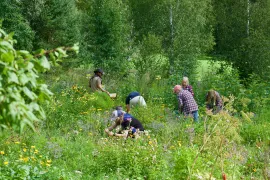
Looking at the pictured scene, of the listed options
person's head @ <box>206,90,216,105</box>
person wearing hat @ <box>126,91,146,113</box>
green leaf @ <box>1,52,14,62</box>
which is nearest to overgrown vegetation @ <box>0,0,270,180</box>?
green leaf @ <box>1,52,14,62</box>

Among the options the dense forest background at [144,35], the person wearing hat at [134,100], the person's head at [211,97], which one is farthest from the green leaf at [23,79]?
the dense forest background at [144,35]

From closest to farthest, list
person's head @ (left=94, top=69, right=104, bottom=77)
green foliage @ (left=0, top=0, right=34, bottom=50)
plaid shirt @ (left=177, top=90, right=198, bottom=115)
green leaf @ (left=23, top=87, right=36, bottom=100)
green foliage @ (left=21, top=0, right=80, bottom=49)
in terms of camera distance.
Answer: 1. green leaf @ (left=23, top=87, right=36, bottom=100)
2. plaid shirt @ (left=177, top=90, right=198, bottom=115)
3. person's head @ (left=94, top=69, right=104, bottom=77)
4. green foliage @ (left=0, top=0, right=34, bottom=50)
5. green foliage @ (left=21, top=0, right=80, bottom=49)

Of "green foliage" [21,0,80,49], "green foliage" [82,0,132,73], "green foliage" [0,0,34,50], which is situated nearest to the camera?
"green foliage" [82,0,132,73]

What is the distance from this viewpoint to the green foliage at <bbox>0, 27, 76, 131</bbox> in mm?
2684

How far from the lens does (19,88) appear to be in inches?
112

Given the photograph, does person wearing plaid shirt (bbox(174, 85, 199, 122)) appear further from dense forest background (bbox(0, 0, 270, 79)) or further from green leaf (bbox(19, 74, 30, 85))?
green leaf (bbox(19, 74, 30, 85))

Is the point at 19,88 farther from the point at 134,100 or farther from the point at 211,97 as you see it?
the point at 211,97

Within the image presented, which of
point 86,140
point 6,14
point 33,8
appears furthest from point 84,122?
point 33,8

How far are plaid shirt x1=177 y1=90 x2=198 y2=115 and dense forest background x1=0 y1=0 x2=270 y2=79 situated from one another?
20.6ft

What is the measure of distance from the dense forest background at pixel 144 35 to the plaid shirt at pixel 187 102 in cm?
629

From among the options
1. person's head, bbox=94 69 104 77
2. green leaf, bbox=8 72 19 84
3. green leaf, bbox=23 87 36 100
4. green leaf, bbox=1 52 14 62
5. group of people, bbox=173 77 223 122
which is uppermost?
green leaf, bbox=1 52 14 62

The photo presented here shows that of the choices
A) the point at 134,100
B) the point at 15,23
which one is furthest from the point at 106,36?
the point at 134,100

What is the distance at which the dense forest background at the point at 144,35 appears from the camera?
60.3ft

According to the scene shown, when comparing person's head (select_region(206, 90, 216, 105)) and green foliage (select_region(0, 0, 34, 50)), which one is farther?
green foliage (select_region(0, 0, 34, 50))
